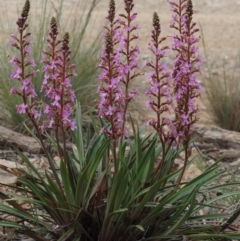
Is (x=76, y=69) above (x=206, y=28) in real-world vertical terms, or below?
below

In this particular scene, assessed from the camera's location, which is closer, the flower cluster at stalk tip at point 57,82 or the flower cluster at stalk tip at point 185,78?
the flower cluster at stalk tip at point 57,82

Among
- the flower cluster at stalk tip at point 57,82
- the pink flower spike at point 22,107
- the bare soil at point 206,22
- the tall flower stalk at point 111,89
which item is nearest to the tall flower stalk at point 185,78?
the tall flower stalk at point 111,89

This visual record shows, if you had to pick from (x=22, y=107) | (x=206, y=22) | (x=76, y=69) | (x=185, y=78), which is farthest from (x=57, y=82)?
(x=206, y=22)

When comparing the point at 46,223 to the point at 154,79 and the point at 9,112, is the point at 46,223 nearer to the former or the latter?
the point at 154,79

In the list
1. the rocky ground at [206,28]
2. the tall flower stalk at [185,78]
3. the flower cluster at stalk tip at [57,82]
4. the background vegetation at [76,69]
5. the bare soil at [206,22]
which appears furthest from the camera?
the bare soil at [206,22]

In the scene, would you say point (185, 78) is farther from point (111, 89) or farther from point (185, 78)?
point (111, 89)

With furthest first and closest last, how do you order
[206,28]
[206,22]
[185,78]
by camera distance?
[206,22] → [206,28] → [185,78]

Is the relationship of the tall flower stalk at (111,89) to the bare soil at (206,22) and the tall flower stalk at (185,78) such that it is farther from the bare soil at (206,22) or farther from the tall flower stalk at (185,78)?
the bare soil at (206,22)

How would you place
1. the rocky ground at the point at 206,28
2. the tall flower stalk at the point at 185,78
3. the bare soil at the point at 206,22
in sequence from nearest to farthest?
the tall flower stalk at the point at 185,78 < the rocky ground at the point at 206,28 < the bare soil at the point at 206,22

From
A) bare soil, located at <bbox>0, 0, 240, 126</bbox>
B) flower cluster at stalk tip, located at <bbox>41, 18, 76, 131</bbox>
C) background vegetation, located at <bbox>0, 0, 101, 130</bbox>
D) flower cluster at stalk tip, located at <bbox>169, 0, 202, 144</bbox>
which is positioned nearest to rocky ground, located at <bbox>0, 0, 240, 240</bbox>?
bare soil, located at <bbox>0, 0, 240, 126</bbox>

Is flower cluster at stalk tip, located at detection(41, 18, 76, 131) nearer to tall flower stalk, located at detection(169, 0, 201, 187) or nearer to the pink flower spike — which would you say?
the pink flower spike

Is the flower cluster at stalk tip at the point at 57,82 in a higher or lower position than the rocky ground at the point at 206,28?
lower

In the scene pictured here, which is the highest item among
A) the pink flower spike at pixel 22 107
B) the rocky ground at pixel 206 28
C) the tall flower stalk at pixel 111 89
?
the rocky ground at pixel 206 28

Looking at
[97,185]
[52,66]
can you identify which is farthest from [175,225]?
[52,66]
